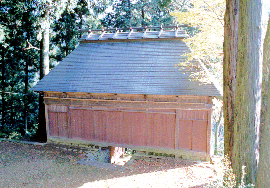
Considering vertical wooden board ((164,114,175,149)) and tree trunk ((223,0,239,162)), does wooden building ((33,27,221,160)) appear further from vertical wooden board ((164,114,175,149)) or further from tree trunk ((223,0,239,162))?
tree trunk ((223,0,239,162))

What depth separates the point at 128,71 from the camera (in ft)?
30.2

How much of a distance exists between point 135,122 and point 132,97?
1.08m

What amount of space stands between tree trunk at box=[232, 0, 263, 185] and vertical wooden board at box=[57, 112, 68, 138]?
7897mm

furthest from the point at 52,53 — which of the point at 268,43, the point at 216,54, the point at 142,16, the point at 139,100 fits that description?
the point at 268,43

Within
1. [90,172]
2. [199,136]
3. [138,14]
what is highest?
[138,14]

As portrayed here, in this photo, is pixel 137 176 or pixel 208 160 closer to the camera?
pixel 137 176

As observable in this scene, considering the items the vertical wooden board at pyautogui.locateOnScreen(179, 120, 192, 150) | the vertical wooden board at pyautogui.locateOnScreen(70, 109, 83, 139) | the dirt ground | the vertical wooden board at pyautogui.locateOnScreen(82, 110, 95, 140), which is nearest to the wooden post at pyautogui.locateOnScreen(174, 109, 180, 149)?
the vertical wooden board at pyautogui.locateOnScreen(179, 120, 192, 150)

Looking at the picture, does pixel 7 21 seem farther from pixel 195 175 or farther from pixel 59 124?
pixel 195 175

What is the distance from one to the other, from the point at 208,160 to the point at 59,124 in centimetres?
697

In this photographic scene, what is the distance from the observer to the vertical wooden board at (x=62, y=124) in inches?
394

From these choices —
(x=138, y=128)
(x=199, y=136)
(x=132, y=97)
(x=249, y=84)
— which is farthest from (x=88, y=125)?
(x=249, y=84)

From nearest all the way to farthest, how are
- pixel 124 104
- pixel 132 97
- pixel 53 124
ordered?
pixel 132 97, pixel 124 104, pixel 53 124

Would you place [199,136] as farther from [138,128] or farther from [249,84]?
[249,84]

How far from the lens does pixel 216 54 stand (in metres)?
8.02
